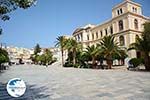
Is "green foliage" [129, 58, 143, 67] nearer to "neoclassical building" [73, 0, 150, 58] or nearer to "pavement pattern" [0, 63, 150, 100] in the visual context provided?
→ "pavement pattern" [0, 63, 150, 100]

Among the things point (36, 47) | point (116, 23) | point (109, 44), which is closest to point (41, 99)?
point (109, 44)

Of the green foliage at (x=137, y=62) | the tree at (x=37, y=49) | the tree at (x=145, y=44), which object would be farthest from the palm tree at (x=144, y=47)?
the tree at (x=37, y=49)

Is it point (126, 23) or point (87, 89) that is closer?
point (87, 89)

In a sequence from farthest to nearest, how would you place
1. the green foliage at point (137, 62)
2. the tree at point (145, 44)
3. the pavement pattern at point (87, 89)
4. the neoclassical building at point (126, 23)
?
the neoclassical building at point (126, 23) → the green foliage at point (137, 62) → the tree at point (145, 44) → the pavement pattern at point (87, 89)

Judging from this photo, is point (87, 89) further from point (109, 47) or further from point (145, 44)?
point (109, 47)

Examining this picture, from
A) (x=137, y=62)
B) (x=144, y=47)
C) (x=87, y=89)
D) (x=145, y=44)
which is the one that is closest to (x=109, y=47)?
(x=137, y=62)

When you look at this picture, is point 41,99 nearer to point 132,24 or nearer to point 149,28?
point 149,28

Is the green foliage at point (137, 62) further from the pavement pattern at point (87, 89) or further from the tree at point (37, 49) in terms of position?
the tree at point (37, 49)

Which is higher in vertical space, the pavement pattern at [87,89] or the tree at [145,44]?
the tree at [145,44]

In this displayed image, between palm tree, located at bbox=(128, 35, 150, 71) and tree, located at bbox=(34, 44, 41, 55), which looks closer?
palm tree, located at bbox=(128, 35, 150, 71)

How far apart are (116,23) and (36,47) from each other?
9029 cm

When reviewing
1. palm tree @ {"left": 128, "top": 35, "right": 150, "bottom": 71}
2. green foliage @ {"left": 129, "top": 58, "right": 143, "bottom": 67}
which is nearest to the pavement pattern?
palm tree @ {"left": 128, "top": 35, "right": 150, "bottom": 71}

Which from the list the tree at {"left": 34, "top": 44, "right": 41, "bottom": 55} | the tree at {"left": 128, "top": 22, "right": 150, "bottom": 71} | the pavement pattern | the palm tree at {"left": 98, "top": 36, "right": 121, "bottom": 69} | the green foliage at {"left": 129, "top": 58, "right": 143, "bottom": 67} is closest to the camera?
the pavement pattern

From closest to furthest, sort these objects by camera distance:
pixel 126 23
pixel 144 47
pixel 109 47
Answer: pixel 144 47 < pixel 109 47 < pixel 126 23
